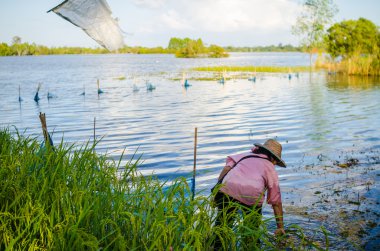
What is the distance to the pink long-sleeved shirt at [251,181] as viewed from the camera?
5272 mm

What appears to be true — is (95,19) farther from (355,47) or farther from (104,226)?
(355,47)

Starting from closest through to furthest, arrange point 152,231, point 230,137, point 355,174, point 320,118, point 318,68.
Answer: point 152,231, point 355,174, point 230,137, point 320,118, point 318,68

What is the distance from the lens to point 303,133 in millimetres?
17438

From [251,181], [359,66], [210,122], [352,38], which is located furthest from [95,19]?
[352,38]

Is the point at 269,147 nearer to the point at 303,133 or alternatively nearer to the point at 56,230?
the point at 56,230

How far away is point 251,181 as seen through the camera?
5258 millimetres

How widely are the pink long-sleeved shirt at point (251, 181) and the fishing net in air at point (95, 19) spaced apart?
3.85m

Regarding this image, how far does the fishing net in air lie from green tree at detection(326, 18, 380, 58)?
44785 millimetres

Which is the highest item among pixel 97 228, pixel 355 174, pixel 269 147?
pixel 269 147

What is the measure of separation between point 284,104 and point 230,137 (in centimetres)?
1194

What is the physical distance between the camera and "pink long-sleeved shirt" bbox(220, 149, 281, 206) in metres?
5.27

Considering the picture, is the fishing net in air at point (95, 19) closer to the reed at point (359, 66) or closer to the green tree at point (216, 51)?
the reed at point (359, 66)

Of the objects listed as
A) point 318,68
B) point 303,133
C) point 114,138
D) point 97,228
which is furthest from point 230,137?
point 318,68

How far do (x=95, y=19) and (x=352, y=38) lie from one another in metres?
50.1
